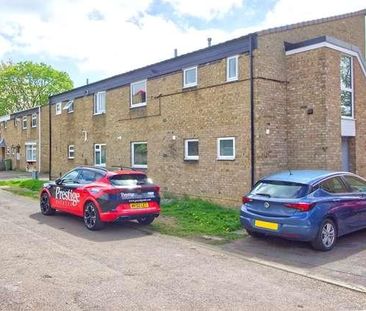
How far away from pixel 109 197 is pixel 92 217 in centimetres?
72

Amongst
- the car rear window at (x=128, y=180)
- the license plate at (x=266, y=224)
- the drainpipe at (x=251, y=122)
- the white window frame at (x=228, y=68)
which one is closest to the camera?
the license plate at (x=266, y=224)

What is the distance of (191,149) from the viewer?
14.1 metres

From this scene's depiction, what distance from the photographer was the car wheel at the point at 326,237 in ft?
24.4

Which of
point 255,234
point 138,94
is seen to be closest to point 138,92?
point 138,94

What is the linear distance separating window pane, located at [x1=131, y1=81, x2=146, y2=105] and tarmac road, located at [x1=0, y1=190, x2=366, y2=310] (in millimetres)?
8911

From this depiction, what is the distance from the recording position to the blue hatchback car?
7.39 meters

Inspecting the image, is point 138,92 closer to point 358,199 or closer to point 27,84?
point 358,199

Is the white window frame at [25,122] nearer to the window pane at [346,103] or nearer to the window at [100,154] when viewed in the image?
the window at [100,154]

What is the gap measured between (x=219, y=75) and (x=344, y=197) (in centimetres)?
621

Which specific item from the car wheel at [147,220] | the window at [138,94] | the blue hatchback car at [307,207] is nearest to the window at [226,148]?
the car wheel at [147,220]

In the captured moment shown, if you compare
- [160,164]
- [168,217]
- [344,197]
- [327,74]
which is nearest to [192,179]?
[160,164]

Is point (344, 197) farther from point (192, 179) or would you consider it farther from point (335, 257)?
point (192, 179)

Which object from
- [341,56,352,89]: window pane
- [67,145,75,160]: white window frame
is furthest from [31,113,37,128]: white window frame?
[341,56,352,89]: window pane

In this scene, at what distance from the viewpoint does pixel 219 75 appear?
1292cm
